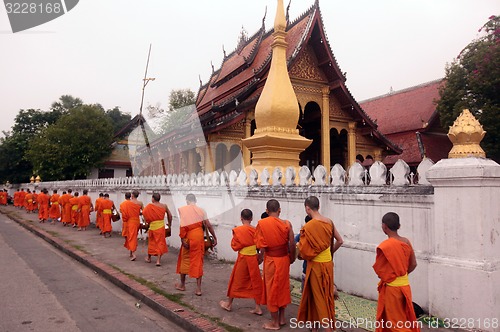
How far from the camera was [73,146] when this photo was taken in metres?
25.2

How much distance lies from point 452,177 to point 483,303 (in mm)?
1215

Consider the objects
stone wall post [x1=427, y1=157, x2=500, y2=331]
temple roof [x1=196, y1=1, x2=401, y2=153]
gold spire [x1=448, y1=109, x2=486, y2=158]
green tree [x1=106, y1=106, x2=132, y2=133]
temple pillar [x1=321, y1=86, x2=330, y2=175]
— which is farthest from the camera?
green tree [x1=106, y1=106, x2=132, y2=133]

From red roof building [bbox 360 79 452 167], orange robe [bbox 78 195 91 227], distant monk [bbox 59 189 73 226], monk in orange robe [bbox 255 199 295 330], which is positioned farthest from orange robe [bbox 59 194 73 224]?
red roof building [bbox 360 79 452 167]

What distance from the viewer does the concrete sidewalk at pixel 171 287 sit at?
4.39 m

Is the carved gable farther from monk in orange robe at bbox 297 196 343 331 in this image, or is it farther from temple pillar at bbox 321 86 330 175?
monk in orange robe at bbox 297 196 343 331

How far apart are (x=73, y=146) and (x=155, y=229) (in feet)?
65.8

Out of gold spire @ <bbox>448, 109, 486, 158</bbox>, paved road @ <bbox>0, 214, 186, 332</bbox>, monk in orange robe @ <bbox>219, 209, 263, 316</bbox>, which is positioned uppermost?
gold spire @ <bbox>448, 109, 486, 158</bbox>

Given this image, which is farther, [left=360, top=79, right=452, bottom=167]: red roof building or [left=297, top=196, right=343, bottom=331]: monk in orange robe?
[left=360, top=79, right=452, bottom=167]: red roof building

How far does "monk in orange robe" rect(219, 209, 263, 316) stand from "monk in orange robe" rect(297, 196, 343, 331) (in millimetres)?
926

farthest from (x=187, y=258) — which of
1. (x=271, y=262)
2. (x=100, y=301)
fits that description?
(x=271, y=262)

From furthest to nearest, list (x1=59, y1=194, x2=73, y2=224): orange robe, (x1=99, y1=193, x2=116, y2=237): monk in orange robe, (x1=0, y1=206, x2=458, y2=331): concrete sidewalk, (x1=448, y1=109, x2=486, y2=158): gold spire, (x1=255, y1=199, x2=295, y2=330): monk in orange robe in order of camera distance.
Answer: (x1=59, y1=194, x2=73, y2=224): orange robe, (x1=99, y1=193, x2=116, y2=237): monk in orange robe, (x1=0, y1=206, x2=458, y2=331): concrete sidewalk, (x1=255, y1=199, x2=295, y2=330): monk in orange robe, (x1=448, y1=109, x2=486, y2=158): gold spire

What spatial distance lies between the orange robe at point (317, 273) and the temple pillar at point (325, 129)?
9055 millimetres

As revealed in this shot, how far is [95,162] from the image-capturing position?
26344 mm

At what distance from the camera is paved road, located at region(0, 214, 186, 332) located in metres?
4.55
